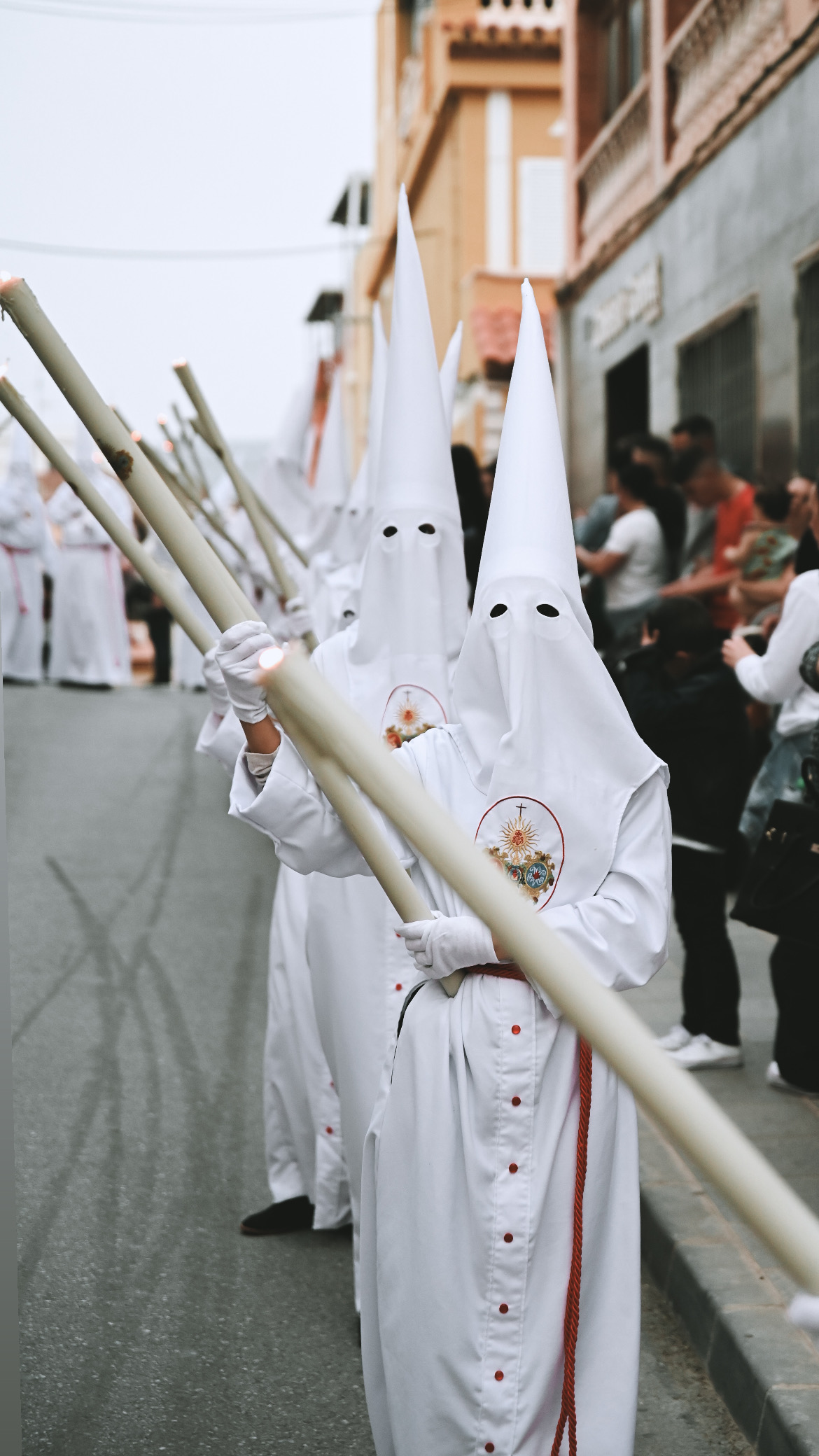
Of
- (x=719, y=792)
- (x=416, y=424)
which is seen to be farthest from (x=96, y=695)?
(x=416, y=424)

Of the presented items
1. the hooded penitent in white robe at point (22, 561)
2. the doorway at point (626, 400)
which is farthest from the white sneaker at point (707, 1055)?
the hooded penitent in white robe at point (22, 561)

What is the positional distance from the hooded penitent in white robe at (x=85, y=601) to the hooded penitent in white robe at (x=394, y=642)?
11.5 meters

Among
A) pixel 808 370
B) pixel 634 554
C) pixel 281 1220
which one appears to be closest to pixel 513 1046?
pixel 281 1220

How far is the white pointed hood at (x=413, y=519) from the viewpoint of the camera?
377cm

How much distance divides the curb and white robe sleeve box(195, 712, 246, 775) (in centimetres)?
171

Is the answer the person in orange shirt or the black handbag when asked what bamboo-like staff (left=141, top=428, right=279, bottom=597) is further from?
the person in orange shirt

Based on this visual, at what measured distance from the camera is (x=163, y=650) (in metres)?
18.4

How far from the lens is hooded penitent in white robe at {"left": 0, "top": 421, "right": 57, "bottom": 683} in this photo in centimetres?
1398

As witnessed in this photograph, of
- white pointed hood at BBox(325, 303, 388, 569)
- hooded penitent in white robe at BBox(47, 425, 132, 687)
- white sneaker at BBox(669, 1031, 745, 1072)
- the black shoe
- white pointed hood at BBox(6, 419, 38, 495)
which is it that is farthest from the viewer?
hooded penitent in white robe at BBox(47, 425, 132, 687)

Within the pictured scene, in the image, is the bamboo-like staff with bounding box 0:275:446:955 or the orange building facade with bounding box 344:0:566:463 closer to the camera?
the bamboo-like staff with bounding box 0:275:446:955

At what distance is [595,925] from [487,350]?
52.8ft

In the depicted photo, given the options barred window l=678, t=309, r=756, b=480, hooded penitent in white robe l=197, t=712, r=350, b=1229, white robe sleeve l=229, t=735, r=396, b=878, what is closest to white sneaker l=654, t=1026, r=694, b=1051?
hooded penitent in white robe l=197, t=712, r=350, b=1229

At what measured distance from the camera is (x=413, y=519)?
3781mm

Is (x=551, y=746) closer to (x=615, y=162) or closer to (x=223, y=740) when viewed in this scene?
(x=223, y=740)
